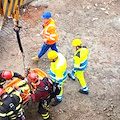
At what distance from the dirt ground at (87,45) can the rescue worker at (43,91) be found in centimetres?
52

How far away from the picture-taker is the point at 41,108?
18.8 ft

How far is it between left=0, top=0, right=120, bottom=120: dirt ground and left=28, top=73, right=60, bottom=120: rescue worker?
20.4 inches

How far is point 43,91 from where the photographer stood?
17.2ft

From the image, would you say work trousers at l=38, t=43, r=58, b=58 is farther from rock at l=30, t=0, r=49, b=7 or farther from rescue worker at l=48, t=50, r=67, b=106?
rock at l=30, t=0, r=49, b=7

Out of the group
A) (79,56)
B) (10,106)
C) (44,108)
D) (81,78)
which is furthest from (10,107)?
(81,78)

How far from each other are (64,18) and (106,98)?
3.80 meters

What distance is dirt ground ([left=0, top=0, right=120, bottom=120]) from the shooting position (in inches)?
249

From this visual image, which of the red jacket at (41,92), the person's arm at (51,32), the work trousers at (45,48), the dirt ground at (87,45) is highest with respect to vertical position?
the person's arm at (51,32)

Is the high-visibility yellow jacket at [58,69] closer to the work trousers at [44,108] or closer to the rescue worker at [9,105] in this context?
the work trousers at [44,108]

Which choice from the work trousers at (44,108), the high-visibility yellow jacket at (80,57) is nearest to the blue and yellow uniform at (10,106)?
the work trousers at (44,108)

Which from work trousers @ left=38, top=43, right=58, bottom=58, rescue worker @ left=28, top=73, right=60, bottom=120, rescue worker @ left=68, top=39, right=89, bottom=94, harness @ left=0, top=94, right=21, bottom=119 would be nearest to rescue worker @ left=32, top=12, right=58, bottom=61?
work trousers @ left=38, top=43, right=58, bottom=58

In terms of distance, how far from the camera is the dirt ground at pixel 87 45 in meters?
6.33

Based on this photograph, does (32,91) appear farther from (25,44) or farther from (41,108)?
(25,44)

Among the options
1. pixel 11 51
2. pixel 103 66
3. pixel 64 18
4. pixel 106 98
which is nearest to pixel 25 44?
pixel 11 51
